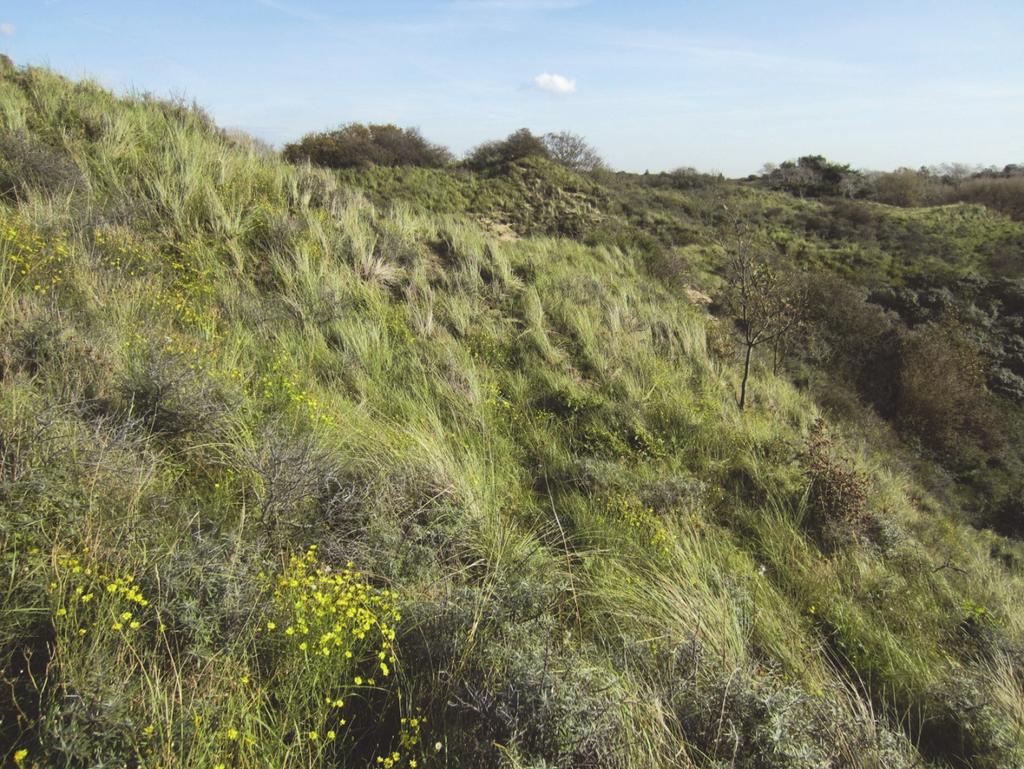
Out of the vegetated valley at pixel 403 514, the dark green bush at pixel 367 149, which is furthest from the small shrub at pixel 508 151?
the vegetated valley at pixel 403 514

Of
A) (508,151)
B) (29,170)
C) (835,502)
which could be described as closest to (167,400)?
(29,170)

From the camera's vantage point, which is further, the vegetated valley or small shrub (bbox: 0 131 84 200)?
small shrub (bbox: 0 131 84 200)

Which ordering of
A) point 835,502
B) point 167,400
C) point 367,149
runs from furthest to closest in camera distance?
point 367,149 → point 835,502 → point 167,400

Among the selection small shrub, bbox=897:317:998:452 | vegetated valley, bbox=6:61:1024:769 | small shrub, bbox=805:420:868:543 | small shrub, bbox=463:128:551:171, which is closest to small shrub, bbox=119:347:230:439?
vegetated valley, bbox=6:61:1024:769

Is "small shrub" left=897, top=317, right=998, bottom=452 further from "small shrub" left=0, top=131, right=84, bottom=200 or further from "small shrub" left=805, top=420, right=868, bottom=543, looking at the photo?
"small shrub" left=0, top=131, right=84, bottom=200

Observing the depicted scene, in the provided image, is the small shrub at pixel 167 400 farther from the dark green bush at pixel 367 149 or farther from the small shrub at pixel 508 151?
the small shrub at pixel 508 151

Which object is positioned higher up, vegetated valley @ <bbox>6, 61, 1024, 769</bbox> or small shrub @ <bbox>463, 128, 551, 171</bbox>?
small shrub @ <bbox>463, 128, 551, 171</bbox>

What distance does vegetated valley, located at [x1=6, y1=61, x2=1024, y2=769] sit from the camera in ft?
6.29

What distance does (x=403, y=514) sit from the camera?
124 inches

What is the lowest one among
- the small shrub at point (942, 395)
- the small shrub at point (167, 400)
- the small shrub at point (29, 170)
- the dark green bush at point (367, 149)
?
the small shrub at point (942, 395)

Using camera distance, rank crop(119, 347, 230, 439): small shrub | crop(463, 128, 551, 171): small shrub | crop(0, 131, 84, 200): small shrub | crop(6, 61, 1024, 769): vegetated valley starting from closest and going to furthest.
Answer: crop(6, 61, 1024, 769): vegetated valley < crop(119, 347, 230, 439): small shrub < crop(0, 131, 84, 200): small shrub < crop(463, 128, 551, 171): small shrub

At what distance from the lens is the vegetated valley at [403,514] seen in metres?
1.92

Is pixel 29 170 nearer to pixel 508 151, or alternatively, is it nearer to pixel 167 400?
pixel 167 400

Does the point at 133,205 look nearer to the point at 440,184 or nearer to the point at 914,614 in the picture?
the point at 914,614
